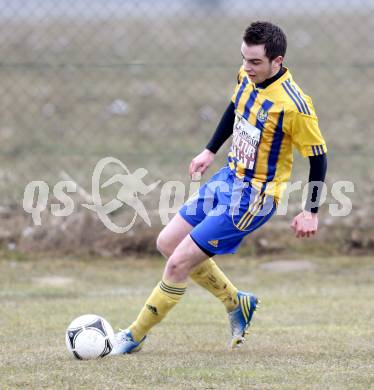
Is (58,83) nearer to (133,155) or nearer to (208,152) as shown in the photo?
(133,155)

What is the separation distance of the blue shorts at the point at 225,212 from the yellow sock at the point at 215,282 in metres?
0.27

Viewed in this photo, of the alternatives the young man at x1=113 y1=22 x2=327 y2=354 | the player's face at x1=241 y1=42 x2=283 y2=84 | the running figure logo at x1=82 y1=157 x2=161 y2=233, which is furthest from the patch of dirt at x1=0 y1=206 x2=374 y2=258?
the player's face at x1=241 y1=42 x2=283 y2=84

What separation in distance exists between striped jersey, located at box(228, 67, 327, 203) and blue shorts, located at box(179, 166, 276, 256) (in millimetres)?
60

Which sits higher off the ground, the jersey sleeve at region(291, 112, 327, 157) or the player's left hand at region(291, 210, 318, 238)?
the jersey sleeve at region(291, 112, 327, 157)

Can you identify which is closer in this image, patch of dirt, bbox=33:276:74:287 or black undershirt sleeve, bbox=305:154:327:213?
black undershirt sleeve, bbox=305:154:327:213

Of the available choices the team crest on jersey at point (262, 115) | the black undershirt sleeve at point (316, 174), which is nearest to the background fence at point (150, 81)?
the team crest on jersey at point (262, 115)

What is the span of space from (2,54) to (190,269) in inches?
248

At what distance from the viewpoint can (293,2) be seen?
10297 millimetres

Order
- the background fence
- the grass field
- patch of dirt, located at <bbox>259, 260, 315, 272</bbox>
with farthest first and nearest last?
the background fence, patch of dirt, located at <bbox>259, 260, 315, 272</bbox>, the grass field

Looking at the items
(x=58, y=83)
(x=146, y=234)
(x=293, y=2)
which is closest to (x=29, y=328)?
(x=146, y=234)

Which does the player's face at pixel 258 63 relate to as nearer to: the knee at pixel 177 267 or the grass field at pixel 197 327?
the knee at pixel 177 267

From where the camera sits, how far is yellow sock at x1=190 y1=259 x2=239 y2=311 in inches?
230

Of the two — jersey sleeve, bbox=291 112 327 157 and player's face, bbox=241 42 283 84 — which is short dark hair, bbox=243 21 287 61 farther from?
jersey sleeve, bbox=291 112 327 157

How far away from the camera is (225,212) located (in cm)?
554
